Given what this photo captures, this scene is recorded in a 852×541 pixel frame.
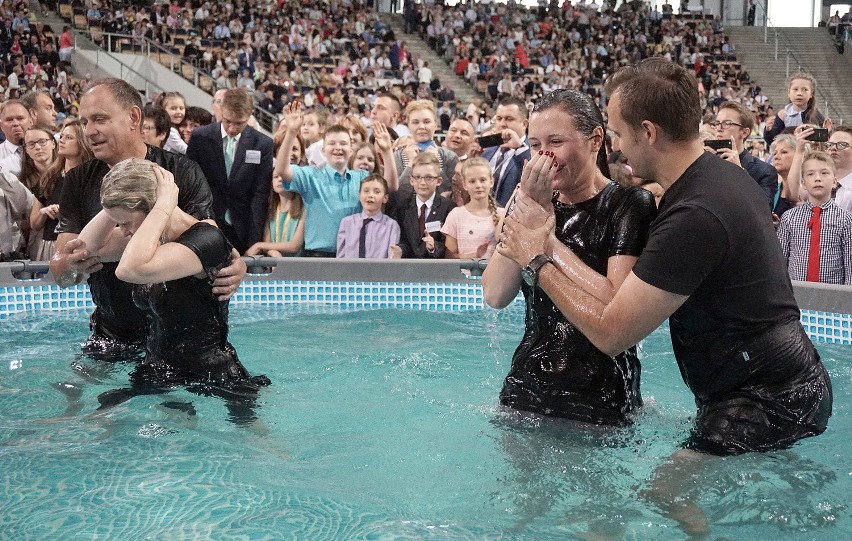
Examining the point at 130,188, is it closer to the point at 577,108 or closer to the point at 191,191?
the point at 191,191

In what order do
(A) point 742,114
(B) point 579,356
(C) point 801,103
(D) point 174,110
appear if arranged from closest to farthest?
(B) point 579,356
(A) point 742,114
(D) point 174,110
(C) point 801,103

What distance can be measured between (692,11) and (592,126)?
29.8m

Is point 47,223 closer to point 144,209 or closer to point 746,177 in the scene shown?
point 144,209

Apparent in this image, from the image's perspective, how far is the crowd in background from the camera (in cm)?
693

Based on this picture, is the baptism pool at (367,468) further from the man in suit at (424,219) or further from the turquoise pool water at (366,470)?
the man in suit at (424,219)

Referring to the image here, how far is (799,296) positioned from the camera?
5.58 meters

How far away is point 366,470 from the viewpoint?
3.28m

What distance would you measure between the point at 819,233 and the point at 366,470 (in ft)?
12.9

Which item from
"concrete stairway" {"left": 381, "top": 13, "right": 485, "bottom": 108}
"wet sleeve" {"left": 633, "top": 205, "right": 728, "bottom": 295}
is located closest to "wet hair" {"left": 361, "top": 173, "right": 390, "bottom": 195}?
"wet sleeve" {"left": 633, "top": 205, "right": 728, "bottom": 295}

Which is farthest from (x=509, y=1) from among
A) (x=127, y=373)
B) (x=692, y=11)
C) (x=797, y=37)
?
(x=127, y=373)

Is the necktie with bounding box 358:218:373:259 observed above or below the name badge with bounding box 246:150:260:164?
below

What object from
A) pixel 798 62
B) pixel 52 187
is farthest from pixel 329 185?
pixel 798 62

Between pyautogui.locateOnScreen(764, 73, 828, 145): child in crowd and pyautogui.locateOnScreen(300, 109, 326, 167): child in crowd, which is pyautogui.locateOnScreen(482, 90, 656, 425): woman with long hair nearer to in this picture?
pyautogui.locateOnScreen(300, 109, 326, 167): child in crowd

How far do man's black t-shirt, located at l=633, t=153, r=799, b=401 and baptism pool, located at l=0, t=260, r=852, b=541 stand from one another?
0.31 m
